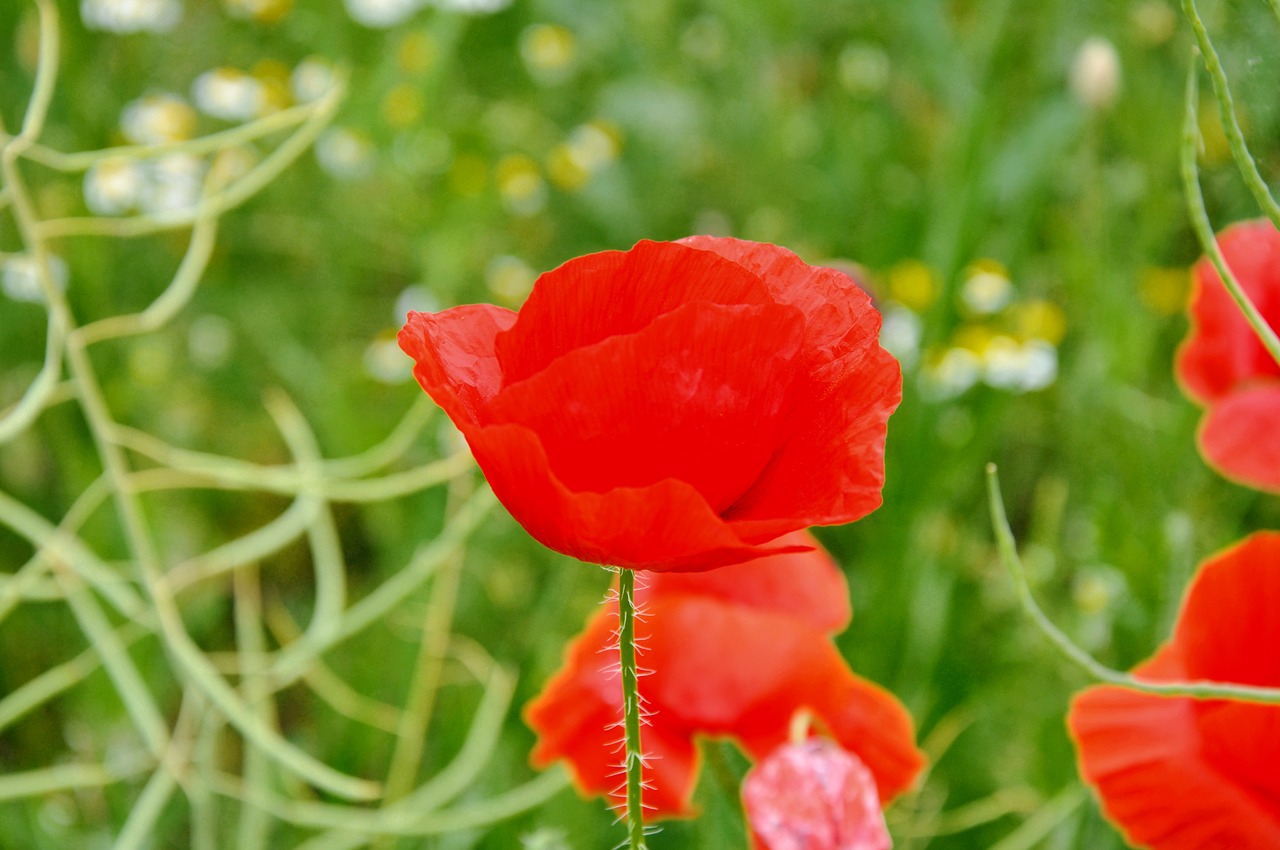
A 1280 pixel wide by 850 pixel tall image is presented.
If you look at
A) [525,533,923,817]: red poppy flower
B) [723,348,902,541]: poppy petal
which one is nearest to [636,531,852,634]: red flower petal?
[525,533,923,817]: red poppy flower

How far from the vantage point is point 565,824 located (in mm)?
571

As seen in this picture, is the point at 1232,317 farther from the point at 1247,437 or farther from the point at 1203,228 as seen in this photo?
the point at 1203,228

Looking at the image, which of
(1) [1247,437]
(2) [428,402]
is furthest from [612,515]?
(2) [428,402]

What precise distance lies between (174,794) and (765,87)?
95 cm

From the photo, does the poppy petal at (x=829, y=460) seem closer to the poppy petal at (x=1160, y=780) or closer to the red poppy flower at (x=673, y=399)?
the red poppy flower at (x=673, y=399)

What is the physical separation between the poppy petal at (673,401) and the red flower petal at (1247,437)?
0.79 ft

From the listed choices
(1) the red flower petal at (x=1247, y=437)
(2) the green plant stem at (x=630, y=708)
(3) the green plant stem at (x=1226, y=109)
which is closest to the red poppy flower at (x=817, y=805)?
(2) the green plant stem at (x=630, y=708)

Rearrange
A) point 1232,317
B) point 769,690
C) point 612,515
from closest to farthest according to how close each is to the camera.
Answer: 1. point 612,515
2. point 769,690
3. point 1232,317

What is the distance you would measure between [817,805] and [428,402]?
1.66ft

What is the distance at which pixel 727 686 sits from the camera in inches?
13.9

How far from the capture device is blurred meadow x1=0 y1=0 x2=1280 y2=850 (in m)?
0.59

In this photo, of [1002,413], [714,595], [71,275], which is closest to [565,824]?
[714,595]

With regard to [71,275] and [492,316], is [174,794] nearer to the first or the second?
[71,275]

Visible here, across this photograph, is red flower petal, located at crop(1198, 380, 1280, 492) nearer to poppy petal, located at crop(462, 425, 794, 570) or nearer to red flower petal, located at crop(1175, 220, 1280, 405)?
red flower petal, located at crop(1175, 220, 1280, 405)
